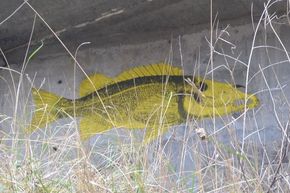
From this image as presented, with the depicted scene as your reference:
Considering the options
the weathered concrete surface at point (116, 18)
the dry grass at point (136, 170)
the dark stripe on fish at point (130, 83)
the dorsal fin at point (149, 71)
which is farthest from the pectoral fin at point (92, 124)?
the dry grass at point (136, 170)

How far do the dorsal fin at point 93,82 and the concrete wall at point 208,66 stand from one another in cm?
4

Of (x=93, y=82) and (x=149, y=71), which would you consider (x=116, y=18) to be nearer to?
(x=149, y=71)

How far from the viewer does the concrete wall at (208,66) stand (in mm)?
3164

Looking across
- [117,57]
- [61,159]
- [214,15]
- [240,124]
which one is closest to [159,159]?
[61,159]

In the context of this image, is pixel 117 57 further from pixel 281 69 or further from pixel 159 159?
pixel 159 159

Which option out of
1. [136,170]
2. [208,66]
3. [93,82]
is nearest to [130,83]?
[93,82]

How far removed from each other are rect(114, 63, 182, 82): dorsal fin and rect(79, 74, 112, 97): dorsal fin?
88 millimetres

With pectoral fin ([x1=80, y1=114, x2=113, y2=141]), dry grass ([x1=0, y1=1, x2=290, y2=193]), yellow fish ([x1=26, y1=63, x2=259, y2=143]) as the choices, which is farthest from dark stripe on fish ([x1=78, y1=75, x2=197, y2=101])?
dry grass ([x1=0, y1=1, x2=290, y2=193])

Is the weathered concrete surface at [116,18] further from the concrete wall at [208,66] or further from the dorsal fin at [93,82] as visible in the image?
the dorsal fin at [93,82]

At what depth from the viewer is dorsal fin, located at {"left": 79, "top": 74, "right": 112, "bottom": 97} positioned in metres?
4.17

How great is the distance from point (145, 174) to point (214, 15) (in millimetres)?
1686

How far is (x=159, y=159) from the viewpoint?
2113mm

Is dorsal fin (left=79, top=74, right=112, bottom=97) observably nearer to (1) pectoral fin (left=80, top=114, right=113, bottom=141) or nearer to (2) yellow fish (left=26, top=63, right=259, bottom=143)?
(2) yellow fish (left=26, top=63, right=259, bottom=143)

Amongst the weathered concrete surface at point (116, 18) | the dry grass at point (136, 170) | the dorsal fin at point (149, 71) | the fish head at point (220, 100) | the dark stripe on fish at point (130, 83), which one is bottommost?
the dry grass at point (136, 170)
